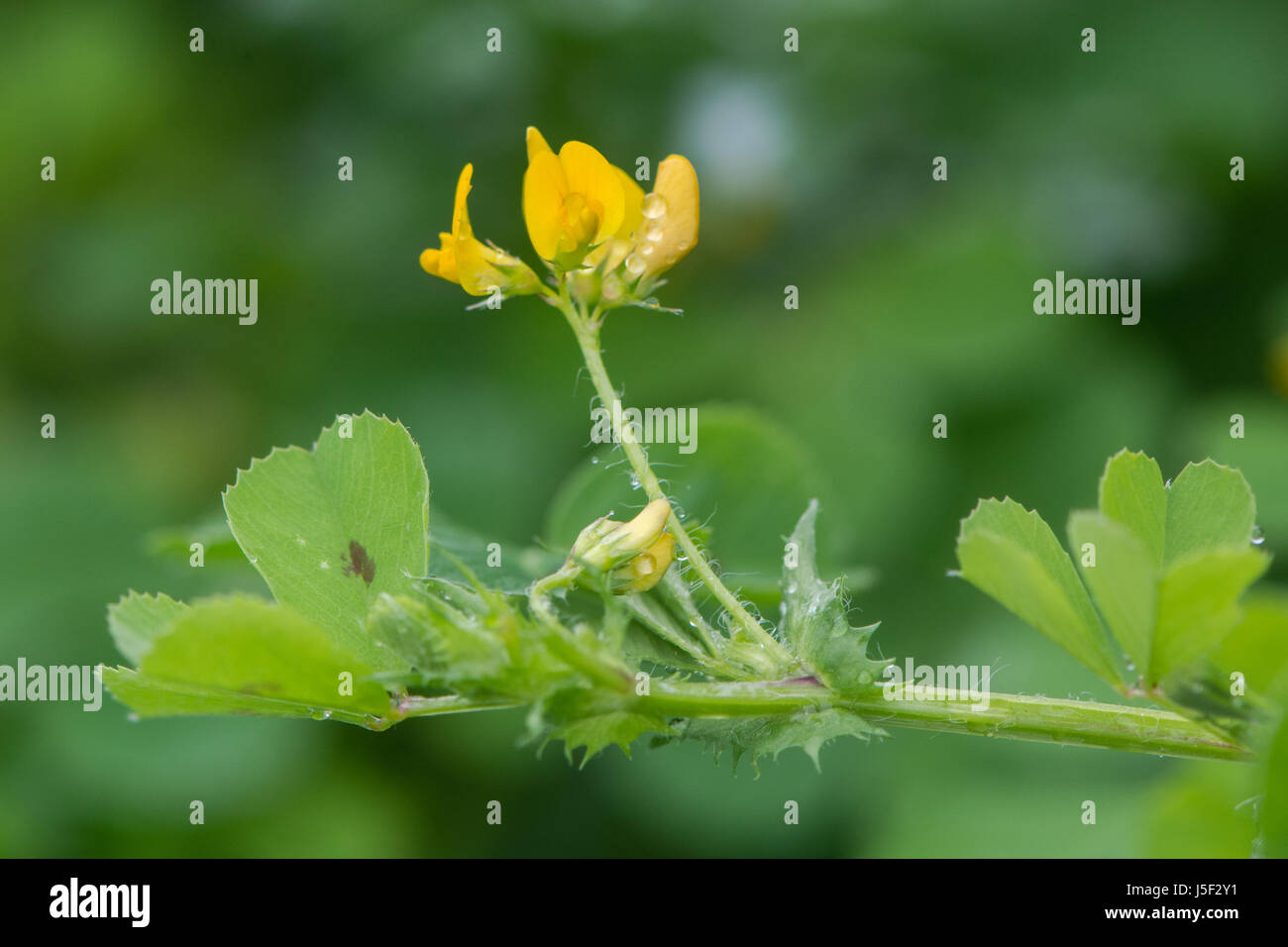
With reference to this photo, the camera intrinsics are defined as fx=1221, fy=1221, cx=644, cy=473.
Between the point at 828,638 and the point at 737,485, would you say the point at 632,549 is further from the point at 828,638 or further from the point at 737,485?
the point at 737,485

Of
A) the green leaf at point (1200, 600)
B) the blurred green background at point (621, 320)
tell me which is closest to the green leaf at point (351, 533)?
the green leaf at point (1200, 600)

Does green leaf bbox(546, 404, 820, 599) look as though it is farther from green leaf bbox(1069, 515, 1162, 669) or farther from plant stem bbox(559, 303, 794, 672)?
green leaf bbox(1069, 515, 1162, 669)

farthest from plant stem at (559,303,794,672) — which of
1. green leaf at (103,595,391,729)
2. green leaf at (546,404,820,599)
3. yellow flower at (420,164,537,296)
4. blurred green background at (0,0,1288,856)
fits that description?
blurred green background at (0,0,1288,856)

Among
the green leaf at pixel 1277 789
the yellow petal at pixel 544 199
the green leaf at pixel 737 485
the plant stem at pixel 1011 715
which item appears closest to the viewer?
the green leaf at pixel 1277 789

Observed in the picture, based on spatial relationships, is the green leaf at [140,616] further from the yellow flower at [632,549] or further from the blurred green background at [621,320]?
the blurred green background at [621,320]
